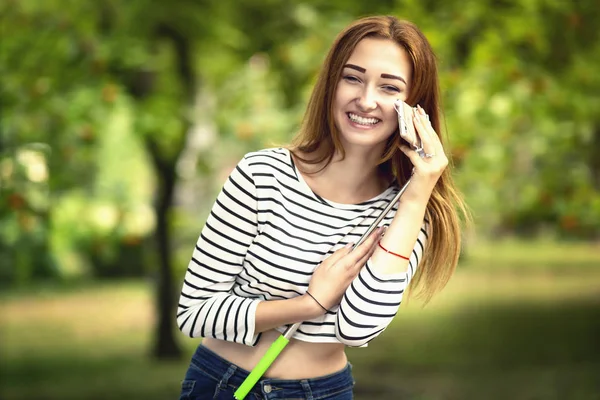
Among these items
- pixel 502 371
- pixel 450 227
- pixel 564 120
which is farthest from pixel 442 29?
pixel 502 371

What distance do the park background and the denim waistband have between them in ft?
3.53

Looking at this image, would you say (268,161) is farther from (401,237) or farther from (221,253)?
(401,237)

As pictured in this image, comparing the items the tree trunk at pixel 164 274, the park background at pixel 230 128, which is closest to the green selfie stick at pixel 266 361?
the park background at pixel 230 128

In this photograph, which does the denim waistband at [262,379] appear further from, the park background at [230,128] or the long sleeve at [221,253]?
the park background at [230,128]

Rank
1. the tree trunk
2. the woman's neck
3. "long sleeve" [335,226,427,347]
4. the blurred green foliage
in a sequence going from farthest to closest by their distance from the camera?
the tree trunk, the blurred green foliage, the woman's neck, "long sleeve" [335,226,427,347]

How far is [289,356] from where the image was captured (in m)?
1.98

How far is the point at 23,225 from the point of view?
532cm

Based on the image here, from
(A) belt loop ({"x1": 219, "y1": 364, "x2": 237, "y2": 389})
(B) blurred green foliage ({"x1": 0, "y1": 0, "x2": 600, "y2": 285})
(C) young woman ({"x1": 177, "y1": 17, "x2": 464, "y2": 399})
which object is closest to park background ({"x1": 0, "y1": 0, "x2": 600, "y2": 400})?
(B) blurred green foliage ({"x1": 0, "y1": 0, "x2": 600, "y2": 285})

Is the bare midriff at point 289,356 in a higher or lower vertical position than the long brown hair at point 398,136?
lower

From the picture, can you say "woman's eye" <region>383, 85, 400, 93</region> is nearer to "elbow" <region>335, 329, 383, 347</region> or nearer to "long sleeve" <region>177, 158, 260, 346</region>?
"long sleeve" <region>177, 158, 260, 346</region>

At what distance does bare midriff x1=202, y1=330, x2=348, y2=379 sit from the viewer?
6.46 ft

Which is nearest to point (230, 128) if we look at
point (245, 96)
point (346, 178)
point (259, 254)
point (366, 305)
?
point (245, 96)

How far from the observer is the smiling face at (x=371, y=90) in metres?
1.95

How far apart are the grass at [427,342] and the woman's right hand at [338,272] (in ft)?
22.3
